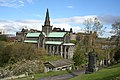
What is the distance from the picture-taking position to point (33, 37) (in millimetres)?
112875

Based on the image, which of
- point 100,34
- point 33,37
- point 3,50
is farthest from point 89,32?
point 33,37

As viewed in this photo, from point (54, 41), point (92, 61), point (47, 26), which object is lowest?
point (54, 41)

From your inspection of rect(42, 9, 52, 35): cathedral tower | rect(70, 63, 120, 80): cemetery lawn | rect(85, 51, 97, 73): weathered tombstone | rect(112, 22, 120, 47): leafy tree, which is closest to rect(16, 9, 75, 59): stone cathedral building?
rect(42, 9, 52, 35): cathedral tower

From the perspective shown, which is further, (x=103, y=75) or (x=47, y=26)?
(x=47, y=26)

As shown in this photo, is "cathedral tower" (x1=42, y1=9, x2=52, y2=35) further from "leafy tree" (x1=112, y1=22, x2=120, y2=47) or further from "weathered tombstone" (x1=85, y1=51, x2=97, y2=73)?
"weathered tombstone" (x1=85, y1=51, x2=97, y2=73)

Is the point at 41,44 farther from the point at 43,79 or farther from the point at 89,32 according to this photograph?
the point at 43,79

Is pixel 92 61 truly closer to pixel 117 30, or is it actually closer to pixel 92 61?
pixel 92 61

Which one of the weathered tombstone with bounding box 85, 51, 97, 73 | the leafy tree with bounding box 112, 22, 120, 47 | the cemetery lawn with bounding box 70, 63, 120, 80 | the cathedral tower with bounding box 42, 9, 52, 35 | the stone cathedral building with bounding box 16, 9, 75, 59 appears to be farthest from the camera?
the cathedral tower with bounding box 42, 9, 52, 35

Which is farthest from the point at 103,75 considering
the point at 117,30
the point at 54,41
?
the point at 54,41

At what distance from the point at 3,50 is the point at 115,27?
108ft

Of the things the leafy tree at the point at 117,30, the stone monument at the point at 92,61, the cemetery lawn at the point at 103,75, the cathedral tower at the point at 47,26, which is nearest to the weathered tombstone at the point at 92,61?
the stone monument at the point at 92,61

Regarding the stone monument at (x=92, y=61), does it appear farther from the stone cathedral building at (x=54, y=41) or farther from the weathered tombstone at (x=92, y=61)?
the stone cathedral building at (x=54, y=41)

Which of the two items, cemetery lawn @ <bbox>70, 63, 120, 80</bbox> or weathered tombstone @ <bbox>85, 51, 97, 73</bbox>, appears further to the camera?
weathered tombstone @ <bbox>85, 51, 97, 73</bbox>

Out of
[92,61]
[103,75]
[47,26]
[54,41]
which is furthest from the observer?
[47,26]
